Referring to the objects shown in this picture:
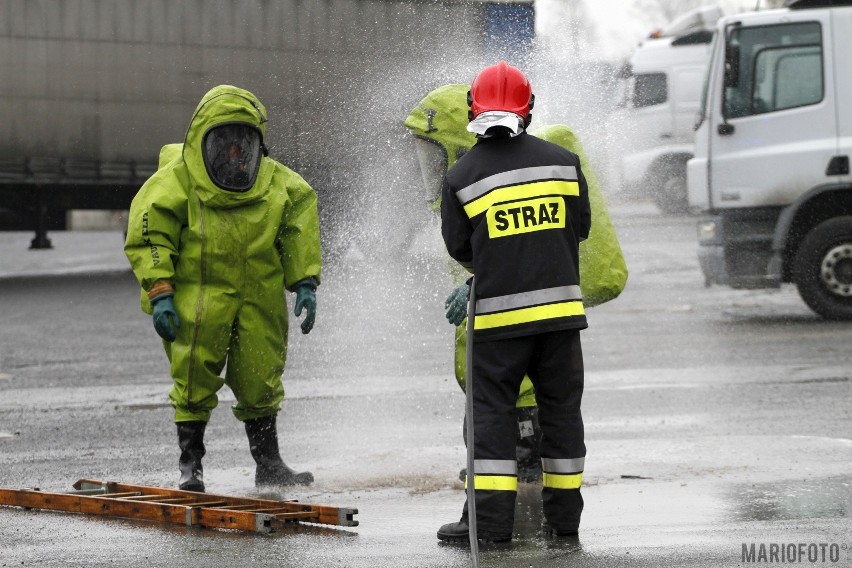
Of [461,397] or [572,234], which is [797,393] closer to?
[461,397]

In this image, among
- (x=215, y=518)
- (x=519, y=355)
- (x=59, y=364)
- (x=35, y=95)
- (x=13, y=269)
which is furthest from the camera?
(x=13, y=269)

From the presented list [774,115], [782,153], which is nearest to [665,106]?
[774,115]

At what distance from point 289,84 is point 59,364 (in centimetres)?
925

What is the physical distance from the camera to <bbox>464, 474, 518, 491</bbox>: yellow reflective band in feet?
16.2

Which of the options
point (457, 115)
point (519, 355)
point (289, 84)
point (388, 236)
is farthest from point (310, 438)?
point (289, 84)

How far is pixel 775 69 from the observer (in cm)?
1282

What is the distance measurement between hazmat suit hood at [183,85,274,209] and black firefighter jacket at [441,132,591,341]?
1.47m

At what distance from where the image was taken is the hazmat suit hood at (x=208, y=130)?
619 centimetres

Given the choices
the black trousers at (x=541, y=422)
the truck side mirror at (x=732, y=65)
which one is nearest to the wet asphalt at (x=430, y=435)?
the black trousers at (x=541, y=422)

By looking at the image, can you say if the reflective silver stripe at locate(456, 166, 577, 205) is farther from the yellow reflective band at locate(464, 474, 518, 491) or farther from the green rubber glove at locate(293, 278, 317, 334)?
the green rubber glove at locate(293, 278, 317, 334)

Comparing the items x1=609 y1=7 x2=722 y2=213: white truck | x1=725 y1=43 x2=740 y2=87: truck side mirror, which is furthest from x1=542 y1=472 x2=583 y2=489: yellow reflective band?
x1=609 y1=7 x2=722 y2=213: white truck

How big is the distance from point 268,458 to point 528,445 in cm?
122

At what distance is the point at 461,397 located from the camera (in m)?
9.18

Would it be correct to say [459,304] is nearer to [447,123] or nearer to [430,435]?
[447,123]
